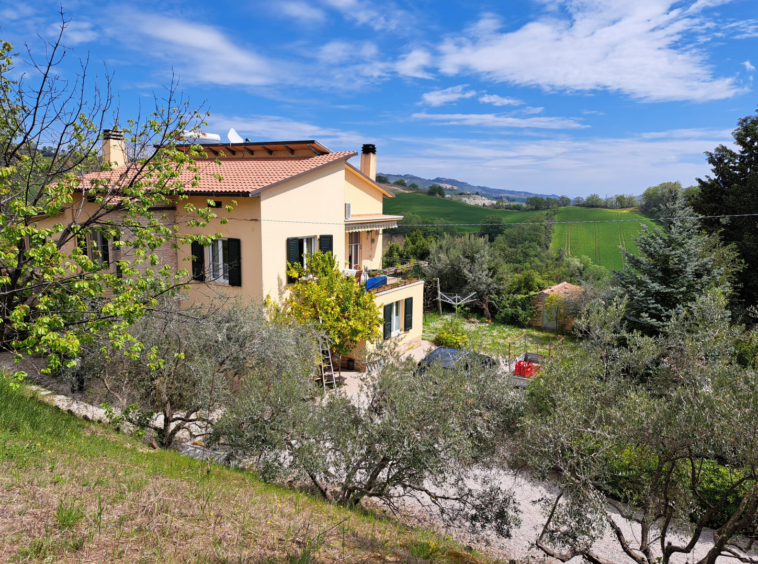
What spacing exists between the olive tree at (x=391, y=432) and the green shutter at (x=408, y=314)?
13.2 meters

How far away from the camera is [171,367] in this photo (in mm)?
10672

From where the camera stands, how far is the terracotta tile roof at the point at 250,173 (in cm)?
1587

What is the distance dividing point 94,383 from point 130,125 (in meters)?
7.67

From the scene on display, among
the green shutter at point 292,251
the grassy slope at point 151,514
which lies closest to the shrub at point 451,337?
the green shutter at point 292,251

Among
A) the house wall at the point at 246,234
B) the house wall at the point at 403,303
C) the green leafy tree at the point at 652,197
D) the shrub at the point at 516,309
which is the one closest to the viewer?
the house wall at the point at 246,234

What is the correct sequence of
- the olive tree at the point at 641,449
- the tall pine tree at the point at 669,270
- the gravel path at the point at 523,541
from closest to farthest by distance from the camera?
1. the olive tree at the point at 641,449
2. the gravel path at the point at 523,541
3. the tall pine tree at the point at 669,270

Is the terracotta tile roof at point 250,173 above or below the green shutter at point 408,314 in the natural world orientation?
above

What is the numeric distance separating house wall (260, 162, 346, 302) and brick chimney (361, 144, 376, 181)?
5.29 m

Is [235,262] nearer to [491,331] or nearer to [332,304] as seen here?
[332,304]

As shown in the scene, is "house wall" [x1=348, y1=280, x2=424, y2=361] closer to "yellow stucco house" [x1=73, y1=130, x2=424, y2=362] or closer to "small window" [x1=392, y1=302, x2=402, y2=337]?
"yellow stucco house" [x1=73, y1=130, x2=424, y2=362]

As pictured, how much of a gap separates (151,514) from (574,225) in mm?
83829

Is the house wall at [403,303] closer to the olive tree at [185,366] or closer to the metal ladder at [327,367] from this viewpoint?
the metal ladder at [327,367]

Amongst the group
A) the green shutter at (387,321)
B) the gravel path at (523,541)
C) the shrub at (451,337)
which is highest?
the green shutter at (387,321)

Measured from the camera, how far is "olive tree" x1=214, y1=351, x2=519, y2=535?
7.50 metres
